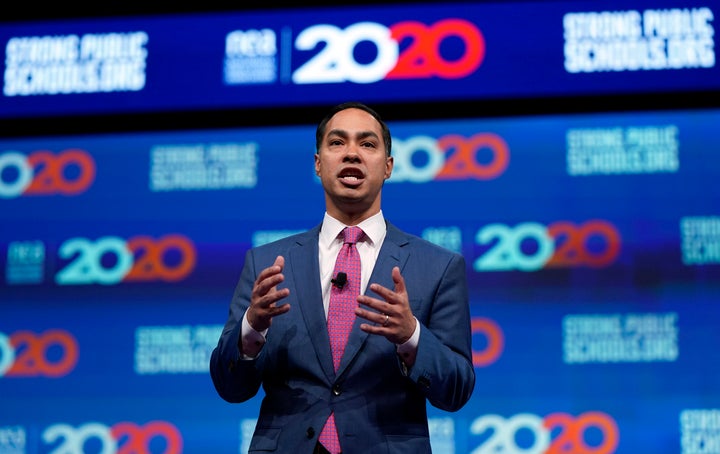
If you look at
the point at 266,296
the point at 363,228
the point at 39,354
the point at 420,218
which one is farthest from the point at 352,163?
the point at 39,354

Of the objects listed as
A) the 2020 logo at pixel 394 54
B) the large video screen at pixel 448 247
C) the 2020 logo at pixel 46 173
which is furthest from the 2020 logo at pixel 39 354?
the 2020 logo at pixel 394 54

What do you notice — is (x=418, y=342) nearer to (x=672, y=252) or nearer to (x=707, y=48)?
(x=672, y=252)

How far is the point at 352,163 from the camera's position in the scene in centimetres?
232

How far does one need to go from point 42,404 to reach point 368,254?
2786 millimetres

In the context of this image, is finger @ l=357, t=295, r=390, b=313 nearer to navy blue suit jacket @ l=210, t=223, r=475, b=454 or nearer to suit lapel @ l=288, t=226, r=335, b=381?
navy blue suit jacket @ l=210, t=223, r=475, b=454

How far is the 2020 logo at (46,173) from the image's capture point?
4617mm

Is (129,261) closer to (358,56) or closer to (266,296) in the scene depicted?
(358,56)

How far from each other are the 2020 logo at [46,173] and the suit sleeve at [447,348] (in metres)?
2.89

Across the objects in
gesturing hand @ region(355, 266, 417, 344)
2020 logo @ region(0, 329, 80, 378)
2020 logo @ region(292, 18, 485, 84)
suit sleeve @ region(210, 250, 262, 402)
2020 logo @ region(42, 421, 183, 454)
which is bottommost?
2020 logo @ region(42, 421, 183, 454)

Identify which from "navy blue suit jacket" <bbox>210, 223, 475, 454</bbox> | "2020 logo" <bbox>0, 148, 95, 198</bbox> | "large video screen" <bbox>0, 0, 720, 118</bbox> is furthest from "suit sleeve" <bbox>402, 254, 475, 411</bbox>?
"2020 logo" <bbox>0, 148, 95, 198</bbox>

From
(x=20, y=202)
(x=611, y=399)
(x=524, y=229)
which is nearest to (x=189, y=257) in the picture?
(x=20, y=202)

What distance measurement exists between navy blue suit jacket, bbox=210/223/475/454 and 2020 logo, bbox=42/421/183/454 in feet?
7.41

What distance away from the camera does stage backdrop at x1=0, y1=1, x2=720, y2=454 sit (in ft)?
13.4

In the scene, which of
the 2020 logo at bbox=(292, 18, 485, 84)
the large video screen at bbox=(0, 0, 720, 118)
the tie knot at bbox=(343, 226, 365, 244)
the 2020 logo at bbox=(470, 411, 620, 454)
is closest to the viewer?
the tie knot at bbox=(343, 226, 365, 244)
